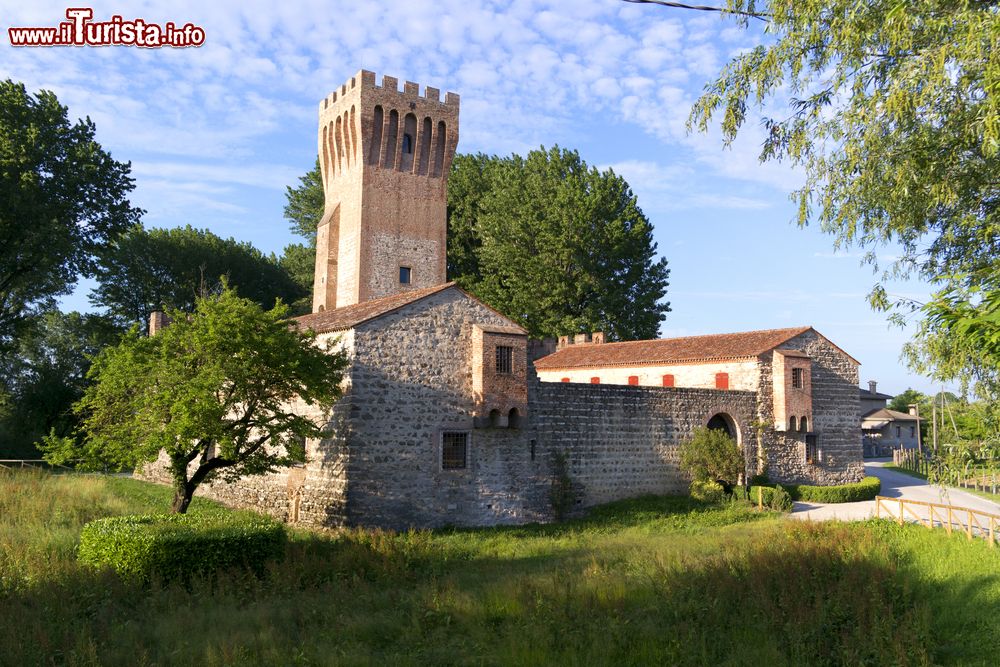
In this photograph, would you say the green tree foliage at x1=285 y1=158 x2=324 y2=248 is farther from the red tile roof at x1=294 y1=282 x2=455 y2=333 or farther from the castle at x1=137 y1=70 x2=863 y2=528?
the red tile roof at x1=294 y1=282 x2=455 y2=333

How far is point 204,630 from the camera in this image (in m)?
10.0

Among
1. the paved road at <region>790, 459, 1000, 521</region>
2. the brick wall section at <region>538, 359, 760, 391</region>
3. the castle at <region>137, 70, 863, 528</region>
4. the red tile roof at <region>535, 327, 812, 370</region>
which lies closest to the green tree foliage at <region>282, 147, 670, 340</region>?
the castle at <region>137, 70, 863, 528</region>

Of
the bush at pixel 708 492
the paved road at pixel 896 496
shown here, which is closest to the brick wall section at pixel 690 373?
the bush at pixel 708 492

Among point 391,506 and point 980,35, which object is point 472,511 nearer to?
point 391,506

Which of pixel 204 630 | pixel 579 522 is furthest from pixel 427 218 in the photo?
pixel 204 630

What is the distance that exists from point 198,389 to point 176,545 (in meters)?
3.70

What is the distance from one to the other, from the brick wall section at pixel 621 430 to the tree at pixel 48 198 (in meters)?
22.5

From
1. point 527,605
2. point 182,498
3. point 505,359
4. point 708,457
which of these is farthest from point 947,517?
point 182,498

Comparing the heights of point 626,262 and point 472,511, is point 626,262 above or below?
above

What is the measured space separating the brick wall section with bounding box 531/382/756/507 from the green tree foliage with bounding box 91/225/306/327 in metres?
27.9

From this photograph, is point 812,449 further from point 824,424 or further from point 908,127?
point 908,127

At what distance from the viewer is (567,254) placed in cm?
3856

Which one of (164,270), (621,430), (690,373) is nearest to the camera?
(621,430)

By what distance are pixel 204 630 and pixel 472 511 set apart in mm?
10193
